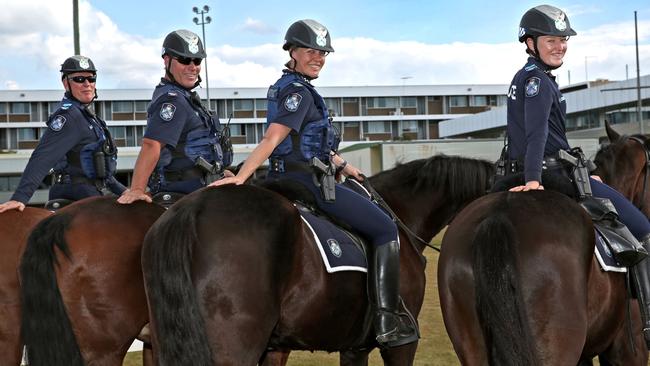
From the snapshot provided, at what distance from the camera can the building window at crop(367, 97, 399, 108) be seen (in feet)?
289

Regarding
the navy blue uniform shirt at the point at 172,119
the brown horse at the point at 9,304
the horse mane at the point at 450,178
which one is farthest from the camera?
the horse mane at the point at 450,178

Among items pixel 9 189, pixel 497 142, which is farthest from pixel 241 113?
pixel 497 142

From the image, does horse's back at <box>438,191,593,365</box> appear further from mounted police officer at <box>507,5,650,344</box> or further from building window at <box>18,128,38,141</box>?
building window at <box>18,128,38,141</box>

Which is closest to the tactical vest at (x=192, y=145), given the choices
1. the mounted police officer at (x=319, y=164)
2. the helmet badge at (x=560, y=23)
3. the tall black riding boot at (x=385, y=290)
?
the mounted police officer at (x=319, y=164)

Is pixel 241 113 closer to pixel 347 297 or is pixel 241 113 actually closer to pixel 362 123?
pixel 362 123

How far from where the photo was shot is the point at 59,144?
682cm

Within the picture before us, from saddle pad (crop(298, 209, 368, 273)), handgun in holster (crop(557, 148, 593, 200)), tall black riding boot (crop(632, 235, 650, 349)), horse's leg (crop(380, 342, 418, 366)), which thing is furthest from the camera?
horse's leg (crop(380, 342, 418, 366))

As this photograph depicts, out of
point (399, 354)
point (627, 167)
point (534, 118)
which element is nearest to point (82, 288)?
point (399, 354)

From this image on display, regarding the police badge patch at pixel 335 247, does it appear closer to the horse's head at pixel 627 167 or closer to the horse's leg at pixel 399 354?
the horse's leg at pixel 399 354

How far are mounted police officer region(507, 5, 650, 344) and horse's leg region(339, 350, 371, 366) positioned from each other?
189 cm

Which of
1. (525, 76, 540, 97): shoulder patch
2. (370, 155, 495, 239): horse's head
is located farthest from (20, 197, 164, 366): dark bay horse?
(525, 76, 540, 97): shoulder patch

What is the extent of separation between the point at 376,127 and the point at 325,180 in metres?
83.5

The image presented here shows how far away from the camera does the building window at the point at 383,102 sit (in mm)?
88062

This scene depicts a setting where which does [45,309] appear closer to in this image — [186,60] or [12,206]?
[12,206]
